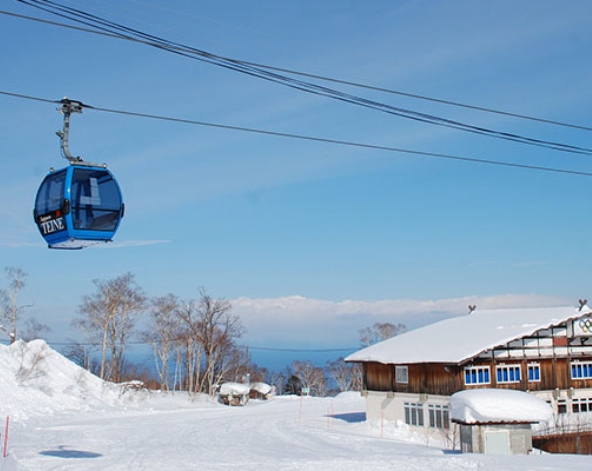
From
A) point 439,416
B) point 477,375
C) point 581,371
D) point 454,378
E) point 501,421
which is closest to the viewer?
point 501,421

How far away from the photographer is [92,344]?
64750 millimetres

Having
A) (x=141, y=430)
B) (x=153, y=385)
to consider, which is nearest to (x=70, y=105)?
(x=141, y=430)

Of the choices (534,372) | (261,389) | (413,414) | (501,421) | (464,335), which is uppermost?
(464,335)

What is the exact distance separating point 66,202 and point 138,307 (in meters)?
54.5

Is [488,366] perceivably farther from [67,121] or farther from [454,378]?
[67,121]

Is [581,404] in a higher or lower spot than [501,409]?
lower

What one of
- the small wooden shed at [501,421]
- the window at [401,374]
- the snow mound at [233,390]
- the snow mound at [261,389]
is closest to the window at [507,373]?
the window at [401,374]

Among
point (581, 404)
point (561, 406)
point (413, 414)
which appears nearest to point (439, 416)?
A: point (413, 414)

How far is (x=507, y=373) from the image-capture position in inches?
1401

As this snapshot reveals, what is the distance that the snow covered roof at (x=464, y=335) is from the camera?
3462 centimetres

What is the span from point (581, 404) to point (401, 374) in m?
10.4

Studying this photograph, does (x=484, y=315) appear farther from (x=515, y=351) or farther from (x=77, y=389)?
Answer: (x=77, y=389)

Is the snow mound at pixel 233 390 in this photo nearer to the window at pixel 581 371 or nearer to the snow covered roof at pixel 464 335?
the snow covered roof at pixel 464 335

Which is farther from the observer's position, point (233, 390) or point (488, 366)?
point (233, 390)
